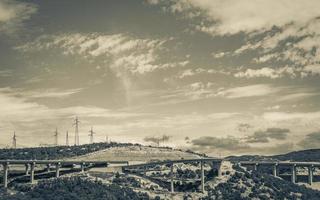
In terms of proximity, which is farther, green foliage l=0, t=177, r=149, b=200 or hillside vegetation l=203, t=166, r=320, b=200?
hillside vegetation l=203, t=166, r=320, b=200

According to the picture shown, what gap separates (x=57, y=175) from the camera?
19338cm

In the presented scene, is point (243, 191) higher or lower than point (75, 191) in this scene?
lower

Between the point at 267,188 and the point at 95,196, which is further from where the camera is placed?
the point at 267,188

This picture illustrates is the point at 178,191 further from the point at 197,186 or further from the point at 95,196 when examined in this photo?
the point at 95,196

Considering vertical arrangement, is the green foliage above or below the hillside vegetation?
above

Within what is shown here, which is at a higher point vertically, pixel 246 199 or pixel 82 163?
pixel 82 163

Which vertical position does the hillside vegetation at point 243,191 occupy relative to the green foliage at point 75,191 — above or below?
below

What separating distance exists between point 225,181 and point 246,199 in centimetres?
1539

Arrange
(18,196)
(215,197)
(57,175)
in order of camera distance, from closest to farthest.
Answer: (18,196)
(215,197)
(57,175)

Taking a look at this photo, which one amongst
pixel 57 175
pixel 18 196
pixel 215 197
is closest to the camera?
pixel 18 196

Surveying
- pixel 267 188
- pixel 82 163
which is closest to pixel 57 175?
pixel 82 163

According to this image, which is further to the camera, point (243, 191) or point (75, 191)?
point (243, 191)

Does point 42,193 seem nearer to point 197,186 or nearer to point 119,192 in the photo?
point 119,192

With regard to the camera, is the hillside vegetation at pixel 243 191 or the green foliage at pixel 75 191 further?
the hillside vegetation at pixel 243 191
